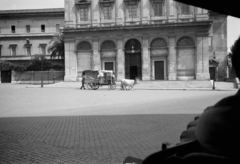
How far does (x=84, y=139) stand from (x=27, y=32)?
64.3 m

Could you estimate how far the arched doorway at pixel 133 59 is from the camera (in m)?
44.7

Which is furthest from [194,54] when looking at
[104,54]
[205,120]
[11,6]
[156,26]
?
[205,120]

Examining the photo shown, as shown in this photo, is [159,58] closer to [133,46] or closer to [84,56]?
[133,46]

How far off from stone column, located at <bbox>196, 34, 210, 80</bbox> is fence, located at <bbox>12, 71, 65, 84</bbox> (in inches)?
1027

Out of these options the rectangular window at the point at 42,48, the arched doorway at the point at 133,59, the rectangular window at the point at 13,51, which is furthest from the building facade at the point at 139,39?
the rectangular window at the point at 13,51

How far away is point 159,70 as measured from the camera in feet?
145

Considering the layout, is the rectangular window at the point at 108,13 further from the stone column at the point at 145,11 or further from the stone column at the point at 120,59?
the stone column at the point at 145,11

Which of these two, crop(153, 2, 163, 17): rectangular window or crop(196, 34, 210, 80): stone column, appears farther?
crop(153, 2, 163, 17): rectangular window

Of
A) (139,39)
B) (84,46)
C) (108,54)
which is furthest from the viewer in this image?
(84,46)

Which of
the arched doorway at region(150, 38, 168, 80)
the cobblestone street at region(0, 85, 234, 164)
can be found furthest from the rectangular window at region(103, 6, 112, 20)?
the cobblestone street at region(0, 85, 234, 164)

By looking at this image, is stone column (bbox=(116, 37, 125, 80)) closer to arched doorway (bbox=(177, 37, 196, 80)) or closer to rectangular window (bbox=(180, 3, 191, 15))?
arched doorway (bbox=(177, 37, 196, 80))

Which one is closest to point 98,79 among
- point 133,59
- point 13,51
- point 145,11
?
point 133,59

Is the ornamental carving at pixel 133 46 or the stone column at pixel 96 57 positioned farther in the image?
the stone column at pixel 96 57

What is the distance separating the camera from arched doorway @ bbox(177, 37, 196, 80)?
42.9 metres
